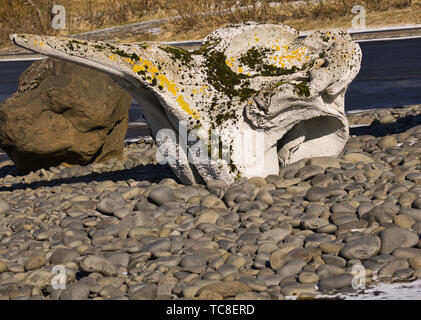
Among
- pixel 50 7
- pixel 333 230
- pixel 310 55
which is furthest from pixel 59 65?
pixel 50 7

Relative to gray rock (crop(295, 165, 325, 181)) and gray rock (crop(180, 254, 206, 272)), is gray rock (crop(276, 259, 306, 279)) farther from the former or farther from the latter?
gray rock (crop(295, 165, 325, 181))

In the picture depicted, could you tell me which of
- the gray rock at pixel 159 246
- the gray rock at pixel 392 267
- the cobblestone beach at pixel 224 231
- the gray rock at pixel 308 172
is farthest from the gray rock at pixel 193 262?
the gray rock at pixel 308 172

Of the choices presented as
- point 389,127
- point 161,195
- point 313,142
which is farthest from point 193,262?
point 389,127

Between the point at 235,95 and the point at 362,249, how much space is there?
95.7 inches

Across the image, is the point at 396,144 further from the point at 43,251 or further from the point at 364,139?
the point at 43,251

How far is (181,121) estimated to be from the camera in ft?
20.6

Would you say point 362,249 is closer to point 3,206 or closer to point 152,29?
point 3,206

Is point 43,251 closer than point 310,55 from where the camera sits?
Yes

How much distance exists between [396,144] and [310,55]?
137 cm

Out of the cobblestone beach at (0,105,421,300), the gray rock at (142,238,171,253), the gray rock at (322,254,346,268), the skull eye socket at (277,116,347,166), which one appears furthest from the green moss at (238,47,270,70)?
the gray rock at (322,254,346,268)

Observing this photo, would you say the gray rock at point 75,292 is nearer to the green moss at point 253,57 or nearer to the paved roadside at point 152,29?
the green moss at point 253,57

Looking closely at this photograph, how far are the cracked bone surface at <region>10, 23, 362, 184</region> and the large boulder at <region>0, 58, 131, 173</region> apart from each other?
5.46 ft

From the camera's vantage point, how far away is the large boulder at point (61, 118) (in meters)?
7.98
